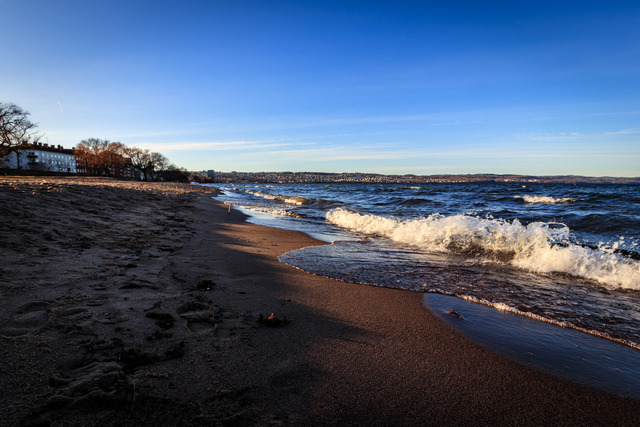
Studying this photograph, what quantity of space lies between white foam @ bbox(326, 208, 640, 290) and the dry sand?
3656 millimetres

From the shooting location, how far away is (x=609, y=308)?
12.9 feet

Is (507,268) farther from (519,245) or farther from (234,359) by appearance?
(234,359)

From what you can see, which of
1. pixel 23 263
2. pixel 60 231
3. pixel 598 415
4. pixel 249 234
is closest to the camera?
pixel 598 415

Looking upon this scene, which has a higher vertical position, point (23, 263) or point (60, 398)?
point (23, 263)

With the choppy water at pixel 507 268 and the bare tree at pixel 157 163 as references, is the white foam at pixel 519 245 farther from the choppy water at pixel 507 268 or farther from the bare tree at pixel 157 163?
the bare tree at pixel 157 163

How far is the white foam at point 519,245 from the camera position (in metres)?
5.28

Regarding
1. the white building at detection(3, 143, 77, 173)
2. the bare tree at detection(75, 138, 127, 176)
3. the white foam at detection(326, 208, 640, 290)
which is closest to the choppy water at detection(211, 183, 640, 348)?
the white foam at detection(326, 208, 640, 290)

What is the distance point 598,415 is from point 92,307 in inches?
165

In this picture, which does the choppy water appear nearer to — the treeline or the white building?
the treeline

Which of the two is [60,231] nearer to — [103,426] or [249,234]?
[249,234]

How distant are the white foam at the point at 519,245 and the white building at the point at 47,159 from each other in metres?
109

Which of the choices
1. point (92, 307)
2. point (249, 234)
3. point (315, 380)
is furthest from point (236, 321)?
point (249, 234)

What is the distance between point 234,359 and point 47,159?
442 ft

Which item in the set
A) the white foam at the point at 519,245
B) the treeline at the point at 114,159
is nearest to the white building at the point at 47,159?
the treeline at the point at 114,159
